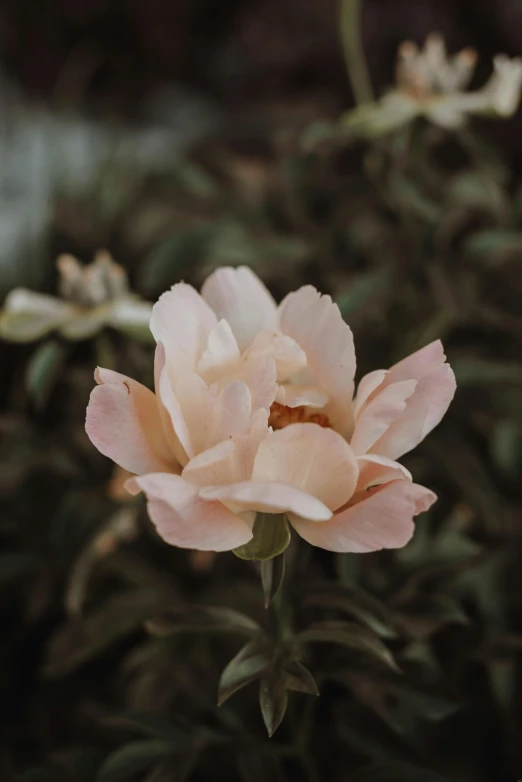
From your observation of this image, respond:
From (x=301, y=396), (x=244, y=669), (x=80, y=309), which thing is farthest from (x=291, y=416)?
(x=80, y=309)

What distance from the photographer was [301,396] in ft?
1.14

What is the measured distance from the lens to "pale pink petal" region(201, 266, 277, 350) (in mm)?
367

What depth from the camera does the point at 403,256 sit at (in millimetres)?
663

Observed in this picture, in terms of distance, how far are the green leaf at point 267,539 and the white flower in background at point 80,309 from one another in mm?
210

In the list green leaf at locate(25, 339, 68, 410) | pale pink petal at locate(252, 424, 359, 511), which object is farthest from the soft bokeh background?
pale pink petal at locate(252, 424, 359, 511)

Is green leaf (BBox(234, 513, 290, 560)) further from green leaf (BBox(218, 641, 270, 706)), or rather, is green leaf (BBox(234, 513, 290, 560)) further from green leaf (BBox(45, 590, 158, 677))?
green leaf (BBox(45, 590, 158, 677))

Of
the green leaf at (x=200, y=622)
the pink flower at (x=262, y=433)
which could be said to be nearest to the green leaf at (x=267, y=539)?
the pink flower at (x=262, y=433)

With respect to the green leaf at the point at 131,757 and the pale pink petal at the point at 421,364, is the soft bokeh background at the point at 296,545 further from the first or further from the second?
the pale pink petal at the point at 421,364

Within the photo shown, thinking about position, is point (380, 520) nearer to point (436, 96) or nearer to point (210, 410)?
point (210, 410)

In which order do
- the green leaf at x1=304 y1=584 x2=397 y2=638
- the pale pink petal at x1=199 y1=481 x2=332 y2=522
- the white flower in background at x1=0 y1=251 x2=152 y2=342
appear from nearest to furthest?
the pale pink petal at x1=199 y1=481 x2=332 y2=522 < the green leaf at x1=304 y1=584 x2=397 y2=638 < the white flower in background at x1=0 y1=251 x2=152 y2=342

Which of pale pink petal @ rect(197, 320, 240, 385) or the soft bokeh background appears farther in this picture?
the soft bokeh background

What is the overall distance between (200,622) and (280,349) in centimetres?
17

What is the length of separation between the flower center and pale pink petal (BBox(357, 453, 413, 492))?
0.05 metres

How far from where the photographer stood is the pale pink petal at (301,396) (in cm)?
34
